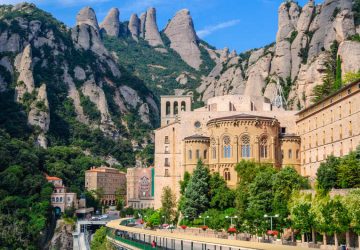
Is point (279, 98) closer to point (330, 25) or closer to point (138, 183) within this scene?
point (330, 25)

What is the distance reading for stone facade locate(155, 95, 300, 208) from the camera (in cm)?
8006

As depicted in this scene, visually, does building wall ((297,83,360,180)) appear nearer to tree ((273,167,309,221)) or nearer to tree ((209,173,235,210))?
tree ((273,167,309,221))

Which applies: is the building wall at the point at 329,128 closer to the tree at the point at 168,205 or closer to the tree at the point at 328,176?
the tree at the point at 328,176

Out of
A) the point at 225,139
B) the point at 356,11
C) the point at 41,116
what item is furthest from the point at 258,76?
the point at 41,116

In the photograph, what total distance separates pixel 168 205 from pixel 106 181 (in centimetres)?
8473

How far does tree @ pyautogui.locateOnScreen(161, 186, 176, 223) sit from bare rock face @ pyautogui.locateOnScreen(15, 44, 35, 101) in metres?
107

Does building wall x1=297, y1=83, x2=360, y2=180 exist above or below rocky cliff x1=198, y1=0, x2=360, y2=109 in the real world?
below

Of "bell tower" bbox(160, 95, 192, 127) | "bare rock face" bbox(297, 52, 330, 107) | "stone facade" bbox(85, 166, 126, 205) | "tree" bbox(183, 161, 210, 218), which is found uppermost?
"bare rock face" bbox(297, 52, 330, 107)

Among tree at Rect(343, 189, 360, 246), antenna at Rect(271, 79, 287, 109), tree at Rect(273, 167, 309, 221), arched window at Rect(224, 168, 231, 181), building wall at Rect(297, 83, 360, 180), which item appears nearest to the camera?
tree at Rect(343, 189, 360, 246)

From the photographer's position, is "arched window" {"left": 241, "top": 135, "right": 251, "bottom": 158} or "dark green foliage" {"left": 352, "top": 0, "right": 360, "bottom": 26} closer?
"arched window" {"left": 241, "top": 135, "right": 251, "bottom": 158}

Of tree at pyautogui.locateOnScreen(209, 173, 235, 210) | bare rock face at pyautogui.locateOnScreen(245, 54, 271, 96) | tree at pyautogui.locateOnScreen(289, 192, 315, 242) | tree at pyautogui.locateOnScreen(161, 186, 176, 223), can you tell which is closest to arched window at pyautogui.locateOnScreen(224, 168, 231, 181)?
tree at pyautogui.locateOnScreen(209, 173, 235, 210)

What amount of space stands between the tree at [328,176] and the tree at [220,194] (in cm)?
1920

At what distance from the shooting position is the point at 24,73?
189 meters

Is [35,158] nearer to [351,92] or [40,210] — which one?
[40,210]
